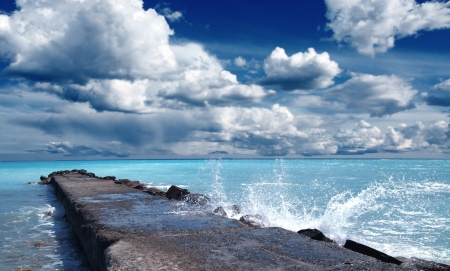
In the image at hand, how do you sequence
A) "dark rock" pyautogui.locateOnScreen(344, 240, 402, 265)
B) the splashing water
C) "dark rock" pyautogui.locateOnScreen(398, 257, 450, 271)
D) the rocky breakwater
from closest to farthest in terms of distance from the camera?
the rocky breakwater
"dark rock" pyautogui.locateOnScreen(398, 257, 450, 271)
"dark rock" pyautogui.locateOnScreen(344, 240, 402, 265)
the splashing water

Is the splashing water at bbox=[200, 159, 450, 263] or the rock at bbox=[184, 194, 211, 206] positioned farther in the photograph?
the rock at bbox=[184, 194, 211, 206]

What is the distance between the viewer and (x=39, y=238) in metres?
6.58

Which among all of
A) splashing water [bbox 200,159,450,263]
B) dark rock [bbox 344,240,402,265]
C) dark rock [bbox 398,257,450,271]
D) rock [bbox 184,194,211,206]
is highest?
rock [bbox 184,194,211,206]

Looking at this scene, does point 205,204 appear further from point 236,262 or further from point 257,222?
point 236,262

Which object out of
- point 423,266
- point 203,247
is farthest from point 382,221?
point 203,247

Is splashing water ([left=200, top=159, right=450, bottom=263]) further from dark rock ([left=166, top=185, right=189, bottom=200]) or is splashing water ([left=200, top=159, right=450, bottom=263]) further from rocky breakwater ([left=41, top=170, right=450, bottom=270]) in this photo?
rocky breakwater ([left=41, top=170, right=450, bottom=270])

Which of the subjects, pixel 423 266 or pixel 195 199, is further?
pixel 195 199

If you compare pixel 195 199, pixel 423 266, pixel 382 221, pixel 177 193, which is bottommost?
pixel 382 221

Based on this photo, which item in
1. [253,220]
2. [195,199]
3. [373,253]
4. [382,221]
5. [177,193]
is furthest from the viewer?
[382,221]

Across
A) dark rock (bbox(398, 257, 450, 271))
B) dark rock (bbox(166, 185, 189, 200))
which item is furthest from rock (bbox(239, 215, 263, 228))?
dark rock (bbox(398, 257, 450, 271))

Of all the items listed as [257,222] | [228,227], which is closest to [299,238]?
[228,227]

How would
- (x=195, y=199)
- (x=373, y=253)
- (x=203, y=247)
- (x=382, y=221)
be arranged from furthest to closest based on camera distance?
(x=382, y=221), (x=195, y=199), (x=373, y=253), (x=203, y=247)

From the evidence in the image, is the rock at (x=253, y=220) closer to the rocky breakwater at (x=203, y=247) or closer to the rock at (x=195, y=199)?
the rocky breakwater at (x=203, y=247)

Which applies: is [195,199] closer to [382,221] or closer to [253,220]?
[253,220]
